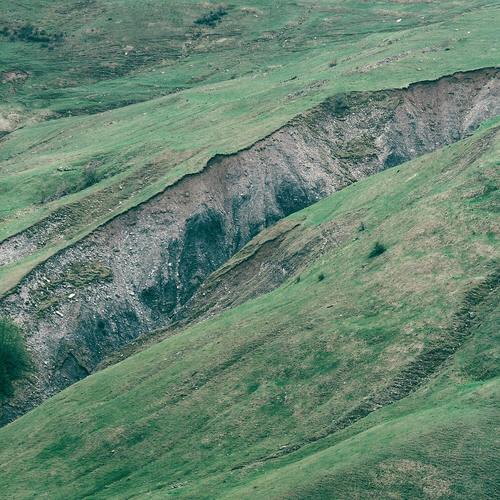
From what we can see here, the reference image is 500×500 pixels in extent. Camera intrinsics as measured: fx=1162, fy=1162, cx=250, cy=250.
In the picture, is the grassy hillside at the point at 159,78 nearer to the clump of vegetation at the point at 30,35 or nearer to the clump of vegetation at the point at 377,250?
the clump of vegetation at the point at 30,35

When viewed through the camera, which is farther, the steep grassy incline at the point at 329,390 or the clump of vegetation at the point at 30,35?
the clump of vegetation at the point at 30,35

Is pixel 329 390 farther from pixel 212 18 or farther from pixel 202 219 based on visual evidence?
pixel 212 18

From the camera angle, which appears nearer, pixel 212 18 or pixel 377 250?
pixel 377 250

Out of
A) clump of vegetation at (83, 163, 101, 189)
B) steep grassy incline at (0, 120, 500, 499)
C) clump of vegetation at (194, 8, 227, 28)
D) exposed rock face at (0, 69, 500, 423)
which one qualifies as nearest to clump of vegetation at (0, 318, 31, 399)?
exposed rock face at (0, 69, 500, 423)

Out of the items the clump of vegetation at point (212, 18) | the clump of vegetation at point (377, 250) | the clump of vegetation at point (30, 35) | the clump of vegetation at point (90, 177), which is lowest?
the clump of vegetation at point (377, 250)

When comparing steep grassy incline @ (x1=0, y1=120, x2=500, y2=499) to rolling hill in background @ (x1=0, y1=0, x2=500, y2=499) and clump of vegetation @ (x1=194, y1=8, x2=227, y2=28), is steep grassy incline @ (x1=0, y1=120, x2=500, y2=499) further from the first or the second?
clump of vegetation @ (x1=194, y1=8, x2=227, y2=28)

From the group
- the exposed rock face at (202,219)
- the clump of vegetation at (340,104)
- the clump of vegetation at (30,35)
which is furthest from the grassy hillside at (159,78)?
the exposed rock face at (202,219)

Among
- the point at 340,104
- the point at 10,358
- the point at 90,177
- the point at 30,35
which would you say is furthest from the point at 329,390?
the point at 30,35
